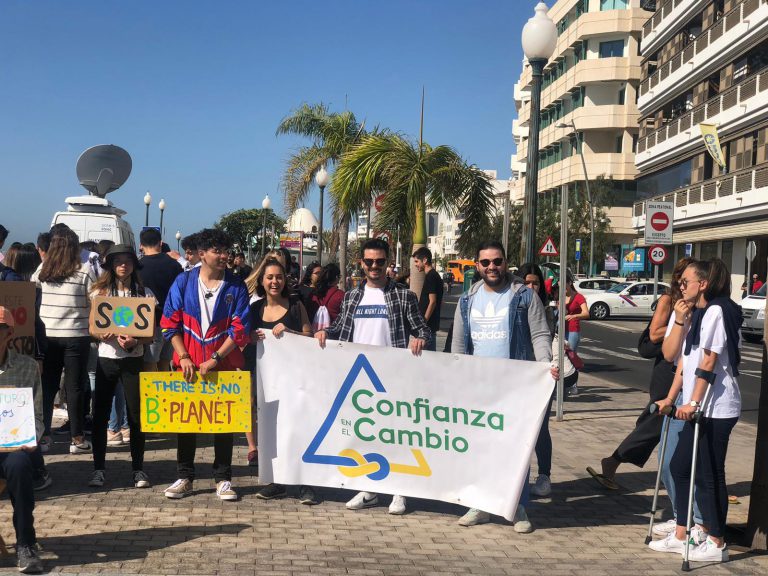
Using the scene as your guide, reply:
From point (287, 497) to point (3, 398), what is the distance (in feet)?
7.98

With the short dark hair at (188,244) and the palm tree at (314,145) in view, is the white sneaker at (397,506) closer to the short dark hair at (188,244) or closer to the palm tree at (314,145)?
the short dark hair at (188,244)

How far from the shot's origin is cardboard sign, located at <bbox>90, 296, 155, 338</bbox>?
704 centimetres

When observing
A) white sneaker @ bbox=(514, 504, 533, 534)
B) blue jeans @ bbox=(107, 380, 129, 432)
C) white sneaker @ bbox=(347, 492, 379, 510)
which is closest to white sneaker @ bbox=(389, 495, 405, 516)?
white sneaker @ bbox=(347, 492, 379, 510)

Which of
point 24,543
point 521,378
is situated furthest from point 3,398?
point 521,378

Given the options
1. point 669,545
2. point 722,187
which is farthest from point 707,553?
point 722,187

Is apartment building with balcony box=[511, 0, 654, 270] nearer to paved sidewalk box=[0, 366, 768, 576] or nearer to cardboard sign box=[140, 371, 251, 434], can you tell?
paved sidewalk box=[0, 366, 768, 576]

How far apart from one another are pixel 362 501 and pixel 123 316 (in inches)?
88.9

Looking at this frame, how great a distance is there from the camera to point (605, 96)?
63406 millimetres

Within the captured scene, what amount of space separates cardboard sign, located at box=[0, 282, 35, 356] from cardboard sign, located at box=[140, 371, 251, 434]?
1217 mm

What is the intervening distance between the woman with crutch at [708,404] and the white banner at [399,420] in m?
0.97

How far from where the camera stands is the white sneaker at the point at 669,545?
5876 mm

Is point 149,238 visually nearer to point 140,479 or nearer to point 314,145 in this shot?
point 140,479

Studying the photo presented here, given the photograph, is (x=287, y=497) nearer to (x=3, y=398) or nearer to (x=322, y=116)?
(x=3, y=398)

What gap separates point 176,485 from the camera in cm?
677
